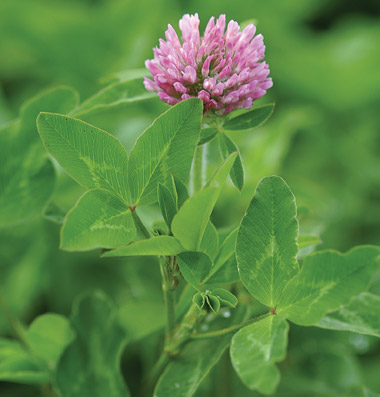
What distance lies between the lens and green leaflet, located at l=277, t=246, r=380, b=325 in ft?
1.97

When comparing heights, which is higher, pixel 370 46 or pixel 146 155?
pixel 146 155

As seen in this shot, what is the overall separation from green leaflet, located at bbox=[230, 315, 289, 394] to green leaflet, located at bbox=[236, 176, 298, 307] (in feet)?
0.15

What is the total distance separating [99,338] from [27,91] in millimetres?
1344

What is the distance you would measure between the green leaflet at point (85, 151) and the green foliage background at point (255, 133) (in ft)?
0.83

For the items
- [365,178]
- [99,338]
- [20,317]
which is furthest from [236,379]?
[365,178]

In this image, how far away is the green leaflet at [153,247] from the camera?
59 centimetres

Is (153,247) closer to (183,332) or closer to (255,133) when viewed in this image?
(183,332)

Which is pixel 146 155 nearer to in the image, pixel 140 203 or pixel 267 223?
pixel 140 203

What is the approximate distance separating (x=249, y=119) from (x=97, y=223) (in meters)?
0.26

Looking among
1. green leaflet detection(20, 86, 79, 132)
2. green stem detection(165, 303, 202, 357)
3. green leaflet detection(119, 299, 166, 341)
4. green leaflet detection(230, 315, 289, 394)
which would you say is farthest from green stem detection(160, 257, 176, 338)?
green leaflet detection(20, 86, 79, 132)

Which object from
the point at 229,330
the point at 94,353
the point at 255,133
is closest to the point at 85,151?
the point at 229,330

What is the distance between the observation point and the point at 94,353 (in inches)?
35.4

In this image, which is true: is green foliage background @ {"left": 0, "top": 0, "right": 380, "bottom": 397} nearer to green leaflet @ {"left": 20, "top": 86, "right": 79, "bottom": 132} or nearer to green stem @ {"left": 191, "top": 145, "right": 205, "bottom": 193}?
green stem @ {"left": 191, "top": 145, "right": 205, "bottom": 193}

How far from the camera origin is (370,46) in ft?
7.32
